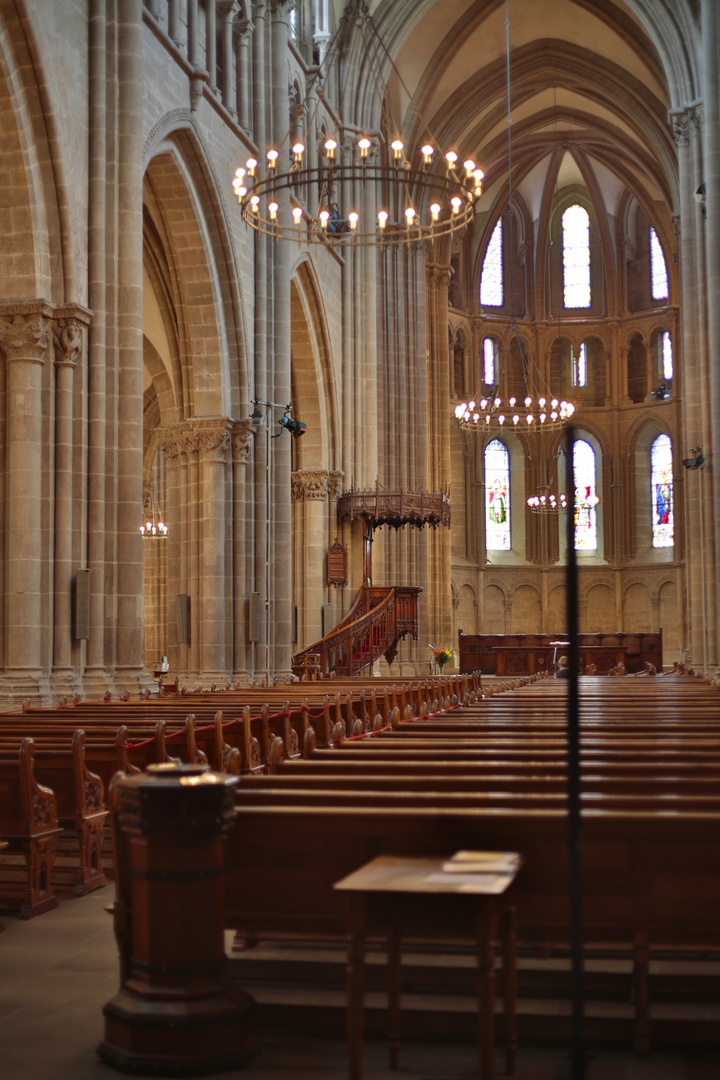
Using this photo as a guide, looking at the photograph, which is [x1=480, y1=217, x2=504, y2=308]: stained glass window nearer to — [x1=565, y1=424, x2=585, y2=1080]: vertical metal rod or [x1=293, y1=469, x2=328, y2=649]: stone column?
[x1=293, y1=469, x2=328, y2=649]: stone column

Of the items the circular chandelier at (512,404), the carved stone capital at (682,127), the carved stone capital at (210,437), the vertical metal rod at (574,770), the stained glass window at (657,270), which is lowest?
the vertical metal rod at (574,770)

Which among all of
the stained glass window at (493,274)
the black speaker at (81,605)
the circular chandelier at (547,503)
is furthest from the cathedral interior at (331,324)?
the circular chandelier at (547,503)

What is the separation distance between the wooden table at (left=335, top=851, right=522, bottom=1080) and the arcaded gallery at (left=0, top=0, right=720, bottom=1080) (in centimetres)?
1

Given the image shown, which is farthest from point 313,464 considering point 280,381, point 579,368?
point 579,368

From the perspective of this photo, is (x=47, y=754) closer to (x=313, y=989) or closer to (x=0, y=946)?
(x=0, y=946)

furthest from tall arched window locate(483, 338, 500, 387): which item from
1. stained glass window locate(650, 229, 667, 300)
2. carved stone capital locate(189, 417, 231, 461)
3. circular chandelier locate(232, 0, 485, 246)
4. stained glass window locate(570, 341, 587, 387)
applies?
carved stone capital locate(189, 417, 231, 461)

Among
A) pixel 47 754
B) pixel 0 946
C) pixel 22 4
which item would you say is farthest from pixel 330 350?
pixel 0 946

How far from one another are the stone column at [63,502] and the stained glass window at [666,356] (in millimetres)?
31883

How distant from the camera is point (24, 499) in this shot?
1363 centimetres

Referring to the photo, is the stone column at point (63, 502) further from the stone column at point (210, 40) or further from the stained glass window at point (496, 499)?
the stained glass window at point (496, 499)

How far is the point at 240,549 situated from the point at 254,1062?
1678 centimetres

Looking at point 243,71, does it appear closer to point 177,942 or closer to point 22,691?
point 22,691

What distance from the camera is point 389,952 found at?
12.4 ft

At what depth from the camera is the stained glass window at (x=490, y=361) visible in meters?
43.2
